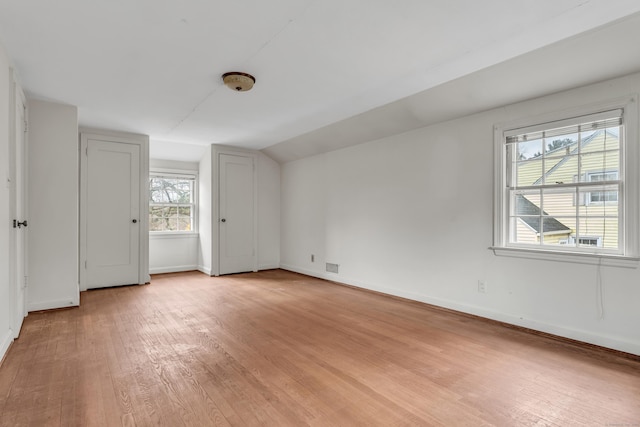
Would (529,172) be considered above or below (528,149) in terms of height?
below

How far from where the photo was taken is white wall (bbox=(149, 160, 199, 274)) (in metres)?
5.97

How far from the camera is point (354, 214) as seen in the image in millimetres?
4980

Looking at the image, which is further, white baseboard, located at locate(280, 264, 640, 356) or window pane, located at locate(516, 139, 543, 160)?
window pane, located at locate(516, 139, 543, 160)

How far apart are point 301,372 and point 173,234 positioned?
475cm

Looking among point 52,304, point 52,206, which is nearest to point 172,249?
point 52,304

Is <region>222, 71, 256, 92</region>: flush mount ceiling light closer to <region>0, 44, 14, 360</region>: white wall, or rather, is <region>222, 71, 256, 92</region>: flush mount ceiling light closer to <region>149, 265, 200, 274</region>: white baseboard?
<region>0, 44, 14, 360</region>: white wall

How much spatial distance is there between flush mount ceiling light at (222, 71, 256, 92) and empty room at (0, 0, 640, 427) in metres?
0.02

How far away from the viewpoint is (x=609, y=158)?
2723mm

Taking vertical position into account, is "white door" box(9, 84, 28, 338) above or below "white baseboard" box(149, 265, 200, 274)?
above

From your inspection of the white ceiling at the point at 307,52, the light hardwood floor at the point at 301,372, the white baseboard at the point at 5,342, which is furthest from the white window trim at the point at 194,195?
the white baseboard at the point at 5,342

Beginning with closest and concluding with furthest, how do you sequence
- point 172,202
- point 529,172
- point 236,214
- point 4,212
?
point 4,212, point 529,172, point 236,214, point 172,202

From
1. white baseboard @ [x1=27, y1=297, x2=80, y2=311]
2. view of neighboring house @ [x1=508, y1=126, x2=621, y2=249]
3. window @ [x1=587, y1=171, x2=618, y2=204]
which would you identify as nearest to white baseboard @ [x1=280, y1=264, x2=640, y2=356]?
view of neighboring house @ [x1=508, y1=126, x2=621, y2=249]

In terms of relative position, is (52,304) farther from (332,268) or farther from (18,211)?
(332,268)

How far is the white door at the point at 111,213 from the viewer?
15.5ft
